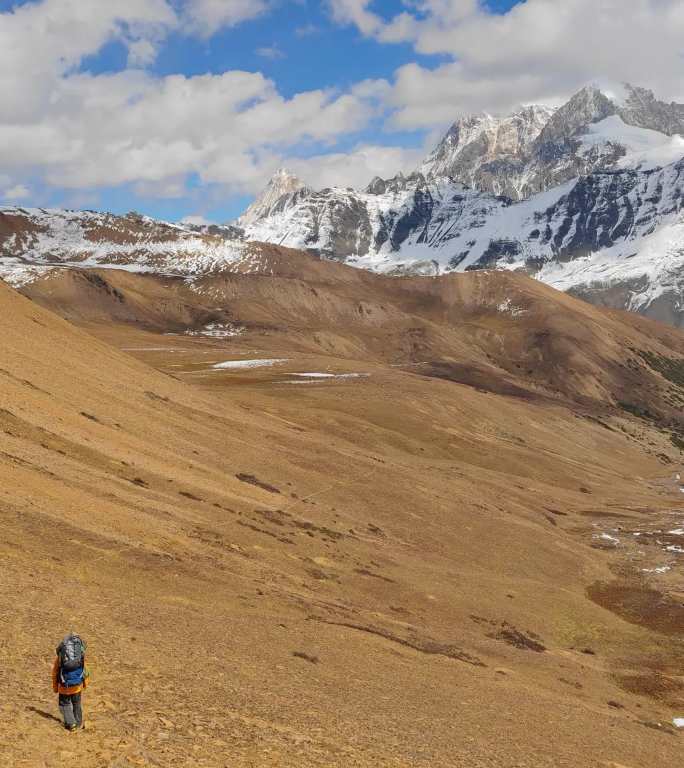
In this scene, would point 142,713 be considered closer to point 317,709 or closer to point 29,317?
point 317,709

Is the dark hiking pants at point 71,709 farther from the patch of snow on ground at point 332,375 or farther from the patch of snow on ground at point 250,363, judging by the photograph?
the patch of snow on ground at point 250,363

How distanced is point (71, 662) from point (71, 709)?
123 centimetres

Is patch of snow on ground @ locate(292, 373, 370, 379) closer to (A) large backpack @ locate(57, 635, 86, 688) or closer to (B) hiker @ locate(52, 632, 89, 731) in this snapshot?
(B) hiker @ locate(52, 632, 89, 731)

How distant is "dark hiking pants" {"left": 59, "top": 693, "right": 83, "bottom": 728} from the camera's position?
1684cm

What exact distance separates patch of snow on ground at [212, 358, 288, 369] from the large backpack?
136 metres

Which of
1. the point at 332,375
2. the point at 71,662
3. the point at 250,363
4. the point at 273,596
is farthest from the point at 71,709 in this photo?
the point at 250,363

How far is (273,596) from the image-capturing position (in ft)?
109

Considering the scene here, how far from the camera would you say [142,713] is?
18938mm

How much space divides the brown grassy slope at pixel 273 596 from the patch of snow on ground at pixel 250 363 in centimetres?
7172

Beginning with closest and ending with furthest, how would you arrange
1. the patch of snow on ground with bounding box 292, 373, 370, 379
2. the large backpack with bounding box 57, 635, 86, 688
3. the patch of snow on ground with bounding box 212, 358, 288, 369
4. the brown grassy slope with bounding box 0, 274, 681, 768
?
1. the large backpack with bounding box 57, 635, 86, 688
2. the brown grassy slope with bounding box 0, 274, 681, 768
3. the patch of snow on ground with bounding box 292, 373, 370, 379
4. the patch of snow on ground with bounding box 212, 358, 288, 369

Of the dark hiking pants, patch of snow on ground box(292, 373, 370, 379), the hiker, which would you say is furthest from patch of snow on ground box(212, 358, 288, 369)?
the hiker

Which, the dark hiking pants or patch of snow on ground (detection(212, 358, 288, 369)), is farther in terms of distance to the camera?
patch of snow on ground (detection(212, 358, 288, 369))

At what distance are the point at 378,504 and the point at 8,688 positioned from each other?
44728 millimetres

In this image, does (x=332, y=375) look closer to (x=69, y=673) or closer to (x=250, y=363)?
(x=250, y=363)
